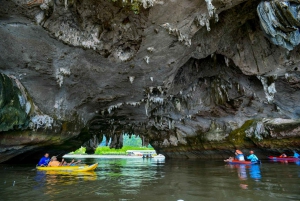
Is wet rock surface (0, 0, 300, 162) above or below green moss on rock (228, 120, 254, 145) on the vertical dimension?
above

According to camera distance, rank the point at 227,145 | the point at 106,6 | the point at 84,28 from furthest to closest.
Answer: the point at 227,145, the point at 84,28, the point at 106,6

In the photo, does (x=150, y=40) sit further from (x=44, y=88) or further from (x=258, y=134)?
(x=258, y=134)

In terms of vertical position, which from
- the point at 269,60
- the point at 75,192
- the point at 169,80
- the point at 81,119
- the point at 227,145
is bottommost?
the point at 75,192

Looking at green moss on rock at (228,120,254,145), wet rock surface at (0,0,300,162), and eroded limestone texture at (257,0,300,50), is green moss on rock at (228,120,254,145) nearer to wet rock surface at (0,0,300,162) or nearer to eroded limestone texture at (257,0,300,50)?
wet rock surface at (0,0,300,162)

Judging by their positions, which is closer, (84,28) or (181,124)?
(84,28)

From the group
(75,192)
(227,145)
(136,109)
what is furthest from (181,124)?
(75,192)

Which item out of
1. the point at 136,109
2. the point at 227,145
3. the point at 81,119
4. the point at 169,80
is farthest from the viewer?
the point at 227,145

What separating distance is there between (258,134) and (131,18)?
44.4ft

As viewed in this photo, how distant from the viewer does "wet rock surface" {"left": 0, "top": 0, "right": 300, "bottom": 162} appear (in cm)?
854

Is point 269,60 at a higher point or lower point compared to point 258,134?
higher

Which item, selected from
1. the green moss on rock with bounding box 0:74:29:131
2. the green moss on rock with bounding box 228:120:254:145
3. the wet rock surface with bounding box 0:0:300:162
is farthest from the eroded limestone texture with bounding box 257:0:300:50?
the green moss on rock with bounding box 0:74:29:131

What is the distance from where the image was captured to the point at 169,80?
13102 millimetres

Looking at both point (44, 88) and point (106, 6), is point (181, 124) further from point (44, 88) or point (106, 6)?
point (106, 6)

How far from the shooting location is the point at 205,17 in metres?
9.28
